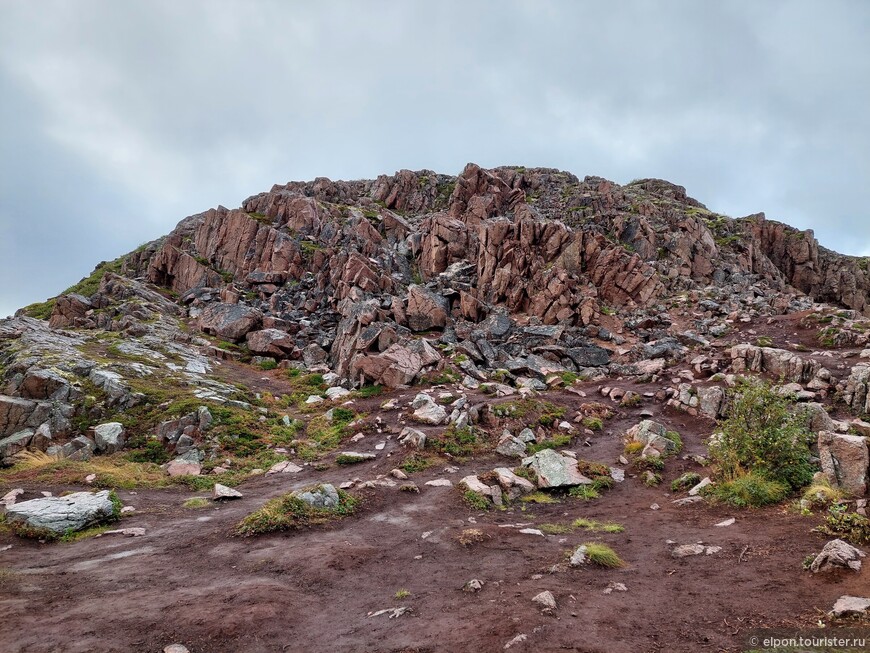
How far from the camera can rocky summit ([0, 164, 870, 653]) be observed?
7.03 meters

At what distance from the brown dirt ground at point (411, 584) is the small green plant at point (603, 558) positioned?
0.82 feet

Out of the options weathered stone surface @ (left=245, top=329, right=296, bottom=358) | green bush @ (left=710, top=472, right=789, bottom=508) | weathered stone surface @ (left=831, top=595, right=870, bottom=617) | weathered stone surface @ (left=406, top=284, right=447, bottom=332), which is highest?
weathered stone surface @ (left=406, top=284, right=447, bottom=332)

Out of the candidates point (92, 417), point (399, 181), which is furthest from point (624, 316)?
point (399, 181)

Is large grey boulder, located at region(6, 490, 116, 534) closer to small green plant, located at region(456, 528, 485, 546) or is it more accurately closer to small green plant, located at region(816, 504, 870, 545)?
small green plant, located at region(456, 528, 485, 546)

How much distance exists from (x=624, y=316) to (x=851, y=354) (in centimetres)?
1916

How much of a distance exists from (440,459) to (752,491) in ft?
35.1

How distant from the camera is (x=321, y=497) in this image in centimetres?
1288

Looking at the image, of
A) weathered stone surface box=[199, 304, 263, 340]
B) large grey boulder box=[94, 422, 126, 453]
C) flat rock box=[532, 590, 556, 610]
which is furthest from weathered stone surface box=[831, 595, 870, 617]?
weathered stone surface box=[199, 304, 263, 340]

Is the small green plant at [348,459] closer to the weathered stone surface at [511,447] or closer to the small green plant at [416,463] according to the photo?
the small green plant at [416,463]

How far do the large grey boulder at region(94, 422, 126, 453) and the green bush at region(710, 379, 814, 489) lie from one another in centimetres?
2438

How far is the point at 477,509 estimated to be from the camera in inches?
516

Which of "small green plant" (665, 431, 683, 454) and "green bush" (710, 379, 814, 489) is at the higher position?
"green bush" (710, 379, 814, 489)

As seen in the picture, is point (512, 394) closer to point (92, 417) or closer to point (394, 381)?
point (394, 381)

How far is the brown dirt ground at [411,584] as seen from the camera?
6289 mm
